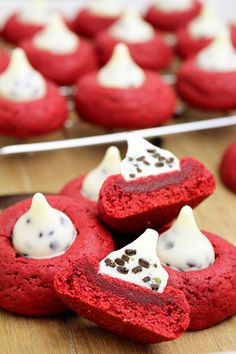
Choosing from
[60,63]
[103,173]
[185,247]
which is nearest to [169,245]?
[185,247]

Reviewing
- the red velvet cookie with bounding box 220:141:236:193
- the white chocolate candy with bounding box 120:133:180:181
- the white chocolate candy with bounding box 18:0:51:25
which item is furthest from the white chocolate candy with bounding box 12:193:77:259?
the white chocolate candy with bounding box 18:0:51:25

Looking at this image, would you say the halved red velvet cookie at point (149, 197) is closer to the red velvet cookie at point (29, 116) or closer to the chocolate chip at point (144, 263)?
the chocolate chip at point (144, 263)

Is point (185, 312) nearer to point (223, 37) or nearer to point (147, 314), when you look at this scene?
point (147, 314)

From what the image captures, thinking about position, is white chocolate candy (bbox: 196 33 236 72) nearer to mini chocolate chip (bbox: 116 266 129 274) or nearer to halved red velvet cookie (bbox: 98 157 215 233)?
halved red velvet cookie (bbox: 98 157 215 233)

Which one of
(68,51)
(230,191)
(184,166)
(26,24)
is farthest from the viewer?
(26,24)

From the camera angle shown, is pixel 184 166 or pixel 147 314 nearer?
pixel 147 314

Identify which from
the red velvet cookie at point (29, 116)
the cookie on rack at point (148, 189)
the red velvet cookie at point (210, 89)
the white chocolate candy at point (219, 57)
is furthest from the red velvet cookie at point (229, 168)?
the red velvet cookie at point (29, 116)

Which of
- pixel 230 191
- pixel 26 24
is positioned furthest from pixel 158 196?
pixel 26 24

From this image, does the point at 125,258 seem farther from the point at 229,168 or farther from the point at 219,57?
the point at 219,57
